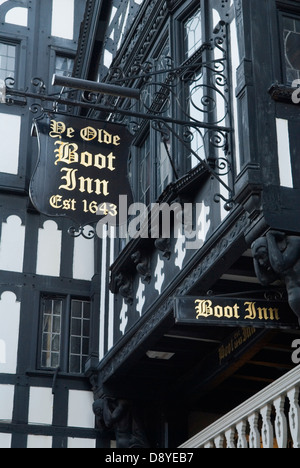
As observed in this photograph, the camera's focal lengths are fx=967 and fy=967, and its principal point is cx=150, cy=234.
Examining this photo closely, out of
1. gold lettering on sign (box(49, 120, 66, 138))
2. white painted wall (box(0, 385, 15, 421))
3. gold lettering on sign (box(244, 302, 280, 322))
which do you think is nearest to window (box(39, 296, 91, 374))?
white painted wall (box(0, 385, 15, 421))

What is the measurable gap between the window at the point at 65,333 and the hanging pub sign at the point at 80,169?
14.5 feet

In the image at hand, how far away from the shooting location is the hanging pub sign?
1188cm

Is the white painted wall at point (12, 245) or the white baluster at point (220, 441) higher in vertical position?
the white painted wall at point (12, 245)

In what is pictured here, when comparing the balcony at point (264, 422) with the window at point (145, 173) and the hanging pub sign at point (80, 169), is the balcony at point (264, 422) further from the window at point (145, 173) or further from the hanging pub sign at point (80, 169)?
the window at point (145, 173)

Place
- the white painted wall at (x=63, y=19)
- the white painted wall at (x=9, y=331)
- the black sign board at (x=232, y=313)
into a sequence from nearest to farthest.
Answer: the black sign board at (x=232, y=313) < the white painted wall at (x=9, y=331) < the white painted wall at (x=63, y=19)

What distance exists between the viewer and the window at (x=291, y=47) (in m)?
10.8

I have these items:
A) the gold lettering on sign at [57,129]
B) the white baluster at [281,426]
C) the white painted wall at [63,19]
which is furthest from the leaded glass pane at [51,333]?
the white baluster at [281,426]

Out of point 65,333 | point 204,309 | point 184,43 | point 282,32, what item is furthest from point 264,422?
point 65,333

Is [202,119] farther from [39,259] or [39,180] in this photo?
[39,259]

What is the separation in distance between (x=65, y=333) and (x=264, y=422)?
→ 23.9ft

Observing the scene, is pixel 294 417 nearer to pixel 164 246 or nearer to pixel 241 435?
pixel 241 435

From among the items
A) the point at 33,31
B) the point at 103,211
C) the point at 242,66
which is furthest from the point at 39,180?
the point at 33,31

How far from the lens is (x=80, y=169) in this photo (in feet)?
39.9

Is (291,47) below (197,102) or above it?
below
